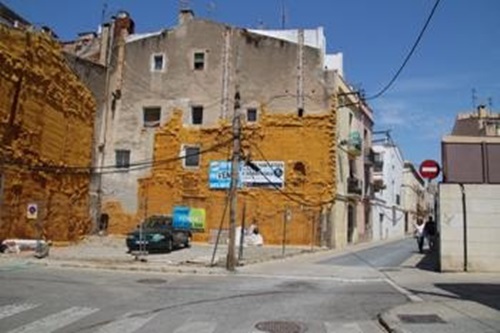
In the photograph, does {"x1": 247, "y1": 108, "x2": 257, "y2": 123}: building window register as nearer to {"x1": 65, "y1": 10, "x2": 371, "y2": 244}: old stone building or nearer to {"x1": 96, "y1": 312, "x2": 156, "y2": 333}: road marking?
{"x1": 65, "y1": 10, "x2": 371, "y2": 244}: old stone building

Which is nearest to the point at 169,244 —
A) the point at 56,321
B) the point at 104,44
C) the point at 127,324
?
the point at 56,321

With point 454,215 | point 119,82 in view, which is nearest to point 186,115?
point 119,82

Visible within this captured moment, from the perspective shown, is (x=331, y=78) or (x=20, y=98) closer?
(x=20, y=98)

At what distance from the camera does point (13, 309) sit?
11.0 metres

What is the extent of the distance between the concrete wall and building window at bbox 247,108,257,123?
20488mm

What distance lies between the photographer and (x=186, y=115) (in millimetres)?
38594

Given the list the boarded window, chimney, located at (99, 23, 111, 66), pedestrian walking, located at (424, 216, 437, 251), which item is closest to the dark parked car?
pedestrian walking, located at (424, 216, 437, 251)

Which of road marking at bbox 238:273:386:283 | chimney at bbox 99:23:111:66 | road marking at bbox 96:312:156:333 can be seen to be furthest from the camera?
chimney at bbox 99:23:111:66

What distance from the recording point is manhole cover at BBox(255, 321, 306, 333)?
32.2ft

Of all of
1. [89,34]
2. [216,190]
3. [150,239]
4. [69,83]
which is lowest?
[150,239]

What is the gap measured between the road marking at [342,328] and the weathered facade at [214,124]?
24.7 m

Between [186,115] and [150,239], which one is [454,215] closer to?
[150,239]

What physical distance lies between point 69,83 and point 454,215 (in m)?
21.1

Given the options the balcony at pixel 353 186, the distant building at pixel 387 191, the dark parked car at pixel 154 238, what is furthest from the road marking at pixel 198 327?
the distant building at pixel 387 191
